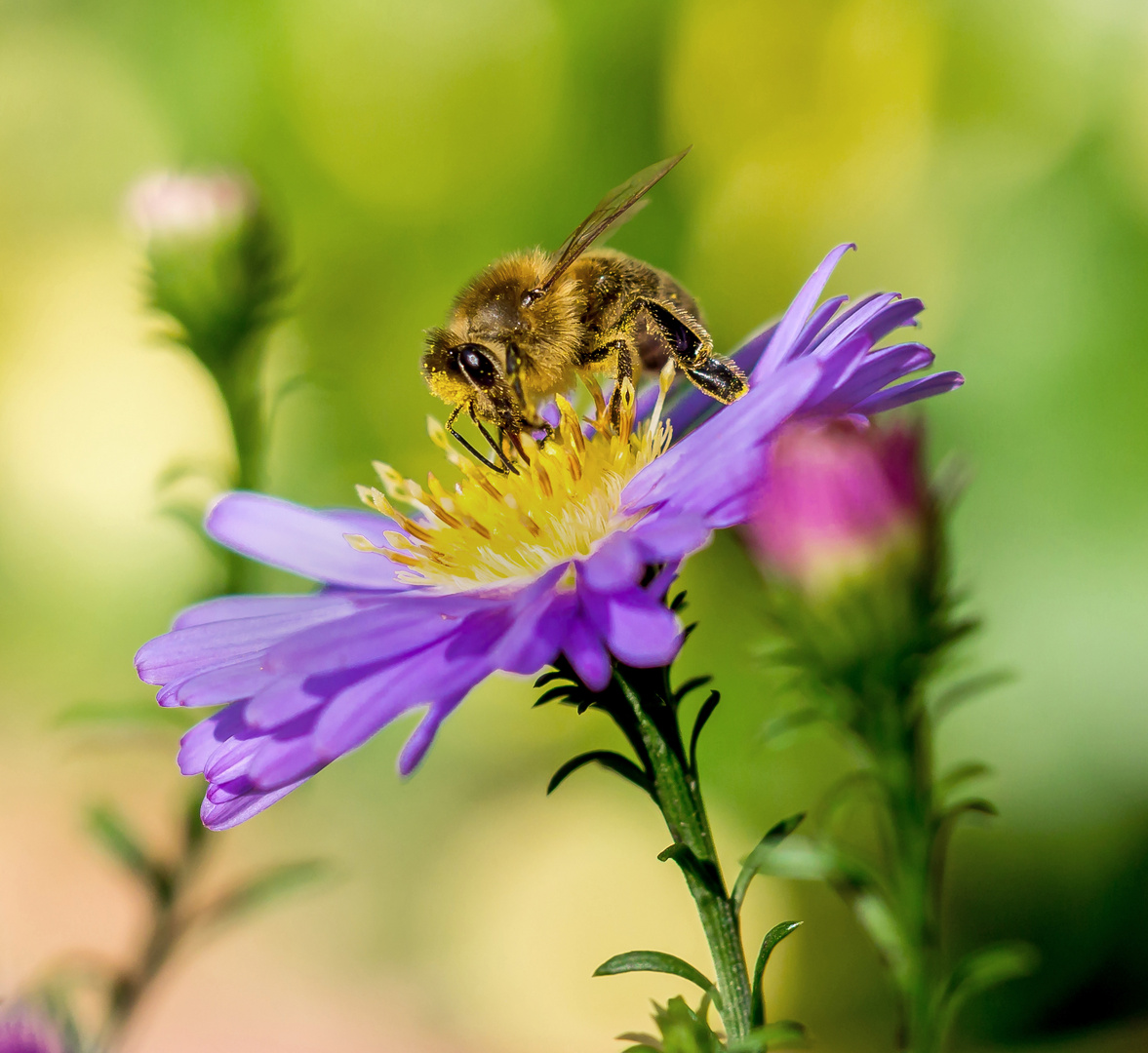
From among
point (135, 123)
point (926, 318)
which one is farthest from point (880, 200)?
point (135, 123)

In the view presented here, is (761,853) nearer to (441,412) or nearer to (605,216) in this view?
(605,216)

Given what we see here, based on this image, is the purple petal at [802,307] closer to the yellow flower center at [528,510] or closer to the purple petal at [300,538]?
the yellow flower center at [528,510]

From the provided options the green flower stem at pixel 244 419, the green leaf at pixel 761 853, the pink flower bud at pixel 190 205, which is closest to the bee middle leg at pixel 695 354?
the green leaf at pixel 761 853

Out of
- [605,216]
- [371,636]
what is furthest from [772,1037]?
[605,216]

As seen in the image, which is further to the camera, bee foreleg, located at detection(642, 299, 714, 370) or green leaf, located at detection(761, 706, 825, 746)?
bee foreleg, located at detection(642, 299, 714, 370)

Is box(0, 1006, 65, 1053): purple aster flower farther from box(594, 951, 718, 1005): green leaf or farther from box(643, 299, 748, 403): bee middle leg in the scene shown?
box(643, 299, 748, 403): bee middle leg

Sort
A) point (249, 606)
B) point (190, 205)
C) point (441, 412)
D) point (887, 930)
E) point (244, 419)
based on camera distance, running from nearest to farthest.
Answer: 1. point (887, 930)
2. point (249, 606)
3. point (244, 419)
4. point (190, 205)
5. point (441, 412)

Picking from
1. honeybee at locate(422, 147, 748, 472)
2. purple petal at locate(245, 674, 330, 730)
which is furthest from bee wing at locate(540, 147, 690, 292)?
purple petal at locate(245, 674, 330, 730)
